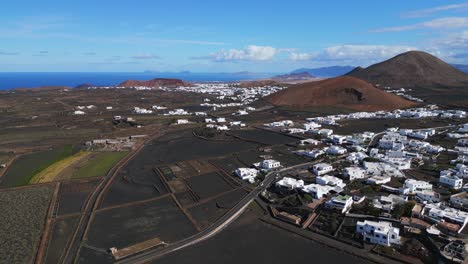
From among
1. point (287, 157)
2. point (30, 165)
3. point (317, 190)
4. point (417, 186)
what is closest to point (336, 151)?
point (287, 157)

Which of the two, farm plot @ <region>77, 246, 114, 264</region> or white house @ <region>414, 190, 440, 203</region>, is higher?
white house @ <region>414, 190, 440, 203</region>

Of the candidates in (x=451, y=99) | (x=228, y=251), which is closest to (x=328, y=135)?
(x=228, y=251)

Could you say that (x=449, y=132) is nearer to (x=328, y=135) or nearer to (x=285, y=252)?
(x=328, y=135)

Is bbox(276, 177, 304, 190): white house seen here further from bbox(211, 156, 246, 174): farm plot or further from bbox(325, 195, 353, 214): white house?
bbox(211, 156, 246, 174): farm plot

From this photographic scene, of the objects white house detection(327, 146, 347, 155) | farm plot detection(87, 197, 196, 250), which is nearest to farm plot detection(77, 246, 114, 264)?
farm plot detection(87, 197, 196, 250)

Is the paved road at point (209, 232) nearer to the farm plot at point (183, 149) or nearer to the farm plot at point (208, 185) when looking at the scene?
the farm plot at point (208, 185)

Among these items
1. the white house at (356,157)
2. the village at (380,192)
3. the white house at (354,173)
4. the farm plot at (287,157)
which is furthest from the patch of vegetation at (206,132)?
the white house at (354,173)
